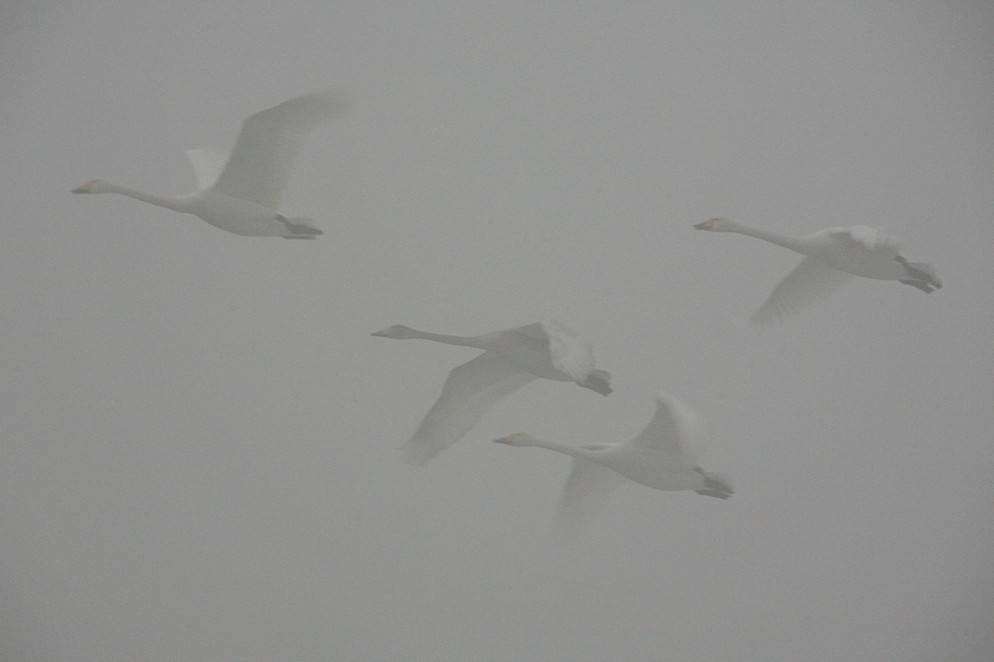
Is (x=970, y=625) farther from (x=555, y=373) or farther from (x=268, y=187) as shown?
(x=268, y=187)

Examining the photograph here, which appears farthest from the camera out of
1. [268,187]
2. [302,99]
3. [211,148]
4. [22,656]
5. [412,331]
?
[22,656]

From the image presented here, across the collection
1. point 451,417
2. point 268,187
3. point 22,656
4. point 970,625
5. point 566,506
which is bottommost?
point 22,656

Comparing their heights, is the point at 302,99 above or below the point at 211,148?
above

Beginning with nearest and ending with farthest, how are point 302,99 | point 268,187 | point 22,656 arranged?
point 302,99 → point 268,187 → point 22,656

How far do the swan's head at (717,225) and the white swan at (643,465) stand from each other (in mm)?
1910

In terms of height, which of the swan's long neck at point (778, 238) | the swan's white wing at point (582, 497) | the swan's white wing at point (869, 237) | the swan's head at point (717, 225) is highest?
the swan's white wing at point (869, 237)

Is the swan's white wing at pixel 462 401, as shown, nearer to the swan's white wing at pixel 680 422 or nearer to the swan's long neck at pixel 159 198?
the swan's white wing at pixel 680 422

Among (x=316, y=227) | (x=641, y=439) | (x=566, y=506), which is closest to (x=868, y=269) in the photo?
(x=641, y=439)

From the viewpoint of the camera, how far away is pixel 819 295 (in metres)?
9.35

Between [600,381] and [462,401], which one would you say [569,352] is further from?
[462,401]

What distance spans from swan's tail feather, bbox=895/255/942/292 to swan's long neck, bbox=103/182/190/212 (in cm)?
505

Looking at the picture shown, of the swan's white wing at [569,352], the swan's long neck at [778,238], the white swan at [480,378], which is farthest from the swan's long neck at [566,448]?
the swan's long neck at [778,238]

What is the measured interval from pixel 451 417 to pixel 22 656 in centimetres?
472

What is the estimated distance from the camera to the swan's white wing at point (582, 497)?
893cm
